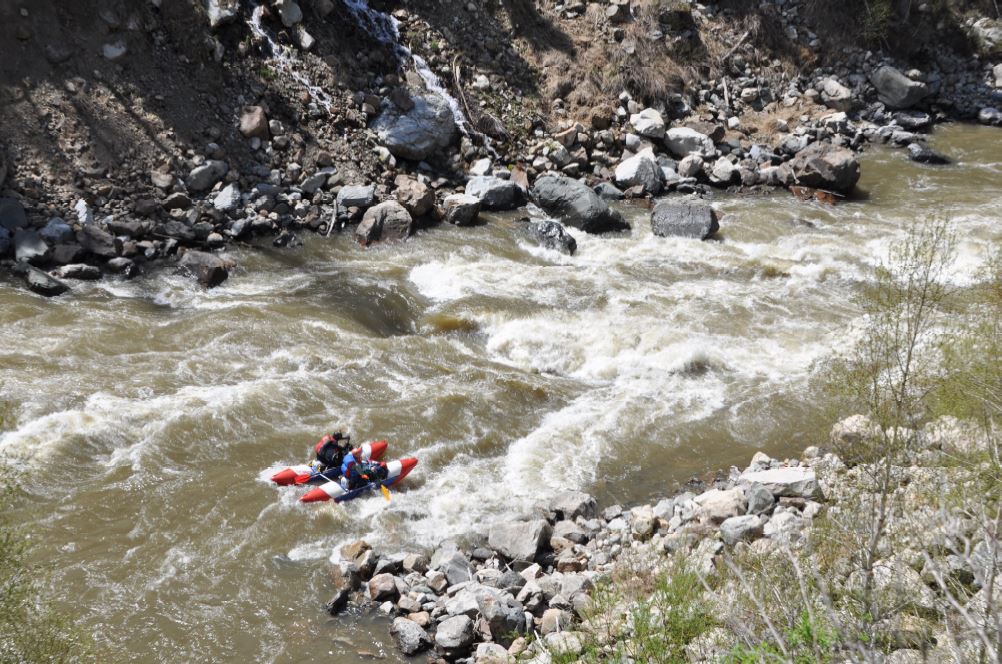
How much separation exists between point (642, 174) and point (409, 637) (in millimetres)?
11150

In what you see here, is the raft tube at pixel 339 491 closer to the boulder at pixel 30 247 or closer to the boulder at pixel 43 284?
the boulder at pixel 43 284

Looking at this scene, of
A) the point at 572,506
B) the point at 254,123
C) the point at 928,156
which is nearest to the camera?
the point at 572,506

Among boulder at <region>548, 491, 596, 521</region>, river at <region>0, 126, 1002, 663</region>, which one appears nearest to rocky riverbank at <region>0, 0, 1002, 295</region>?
river at <region>0, 126, 1002, 663</region>

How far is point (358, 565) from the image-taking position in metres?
6.93

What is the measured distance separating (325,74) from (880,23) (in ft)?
46.4

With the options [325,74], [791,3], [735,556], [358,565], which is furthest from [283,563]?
[791,3]

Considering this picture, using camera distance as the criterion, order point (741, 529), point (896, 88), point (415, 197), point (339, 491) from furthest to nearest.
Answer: point (896, 88), point (415, 197), point (339, 491), point (741, 529)

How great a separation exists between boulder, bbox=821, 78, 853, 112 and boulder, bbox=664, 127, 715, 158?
4.12m

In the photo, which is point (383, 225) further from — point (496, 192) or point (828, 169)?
point (828, 169)

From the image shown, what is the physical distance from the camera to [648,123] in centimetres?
1680

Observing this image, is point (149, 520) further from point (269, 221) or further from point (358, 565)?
point (269, 221)

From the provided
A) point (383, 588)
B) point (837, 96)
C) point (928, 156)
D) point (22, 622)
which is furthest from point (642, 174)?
point (22, 622)

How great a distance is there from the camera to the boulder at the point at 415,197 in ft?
45.2

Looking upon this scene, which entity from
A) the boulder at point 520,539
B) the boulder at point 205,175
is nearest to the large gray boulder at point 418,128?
the boulder at point 205,175
